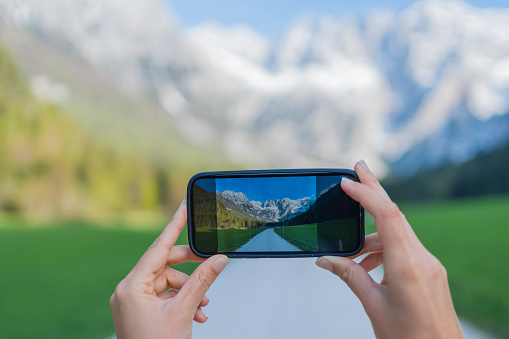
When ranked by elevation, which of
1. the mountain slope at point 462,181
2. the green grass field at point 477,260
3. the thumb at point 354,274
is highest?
the thumb at point 354,274

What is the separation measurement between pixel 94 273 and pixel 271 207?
751 centimetres

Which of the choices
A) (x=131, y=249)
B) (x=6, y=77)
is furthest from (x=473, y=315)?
(x=6, y=77)

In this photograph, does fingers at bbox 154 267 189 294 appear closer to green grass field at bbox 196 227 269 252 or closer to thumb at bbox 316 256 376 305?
green grass field at bbox 196 227 269 252

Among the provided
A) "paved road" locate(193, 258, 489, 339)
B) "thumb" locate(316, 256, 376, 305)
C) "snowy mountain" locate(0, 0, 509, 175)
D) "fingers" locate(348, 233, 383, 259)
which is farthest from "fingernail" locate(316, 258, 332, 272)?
"snowy mountain" locate(0, 0, 509, 175)

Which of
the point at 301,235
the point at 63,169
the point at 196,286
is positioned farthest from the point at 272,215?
the point at 63,169

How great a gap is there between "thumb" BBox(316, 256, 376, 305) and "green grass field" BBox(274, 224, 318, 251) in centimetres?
6

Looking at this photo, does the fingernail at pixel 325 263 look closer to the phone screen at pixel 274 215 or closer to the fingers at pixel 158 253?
the phone screen at pixel 274 215

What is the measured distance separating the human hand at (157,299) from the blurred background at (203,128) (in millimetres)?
1261

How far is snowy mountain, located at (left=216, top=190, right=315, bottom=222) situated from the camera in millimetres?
1407

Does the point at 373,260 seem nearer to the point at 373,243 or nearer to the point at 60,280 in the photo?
the point at 373,243

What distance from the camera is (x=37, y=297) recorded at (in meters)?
6.09

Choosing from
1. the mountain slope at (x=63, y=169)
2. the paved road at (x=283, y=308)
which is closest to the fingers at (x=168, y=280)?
the paved road at (x=283, y=308)

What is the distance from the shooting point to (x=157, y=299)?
1266 millimetres

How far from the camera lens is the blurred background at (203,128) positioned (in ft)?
→ 26.6
